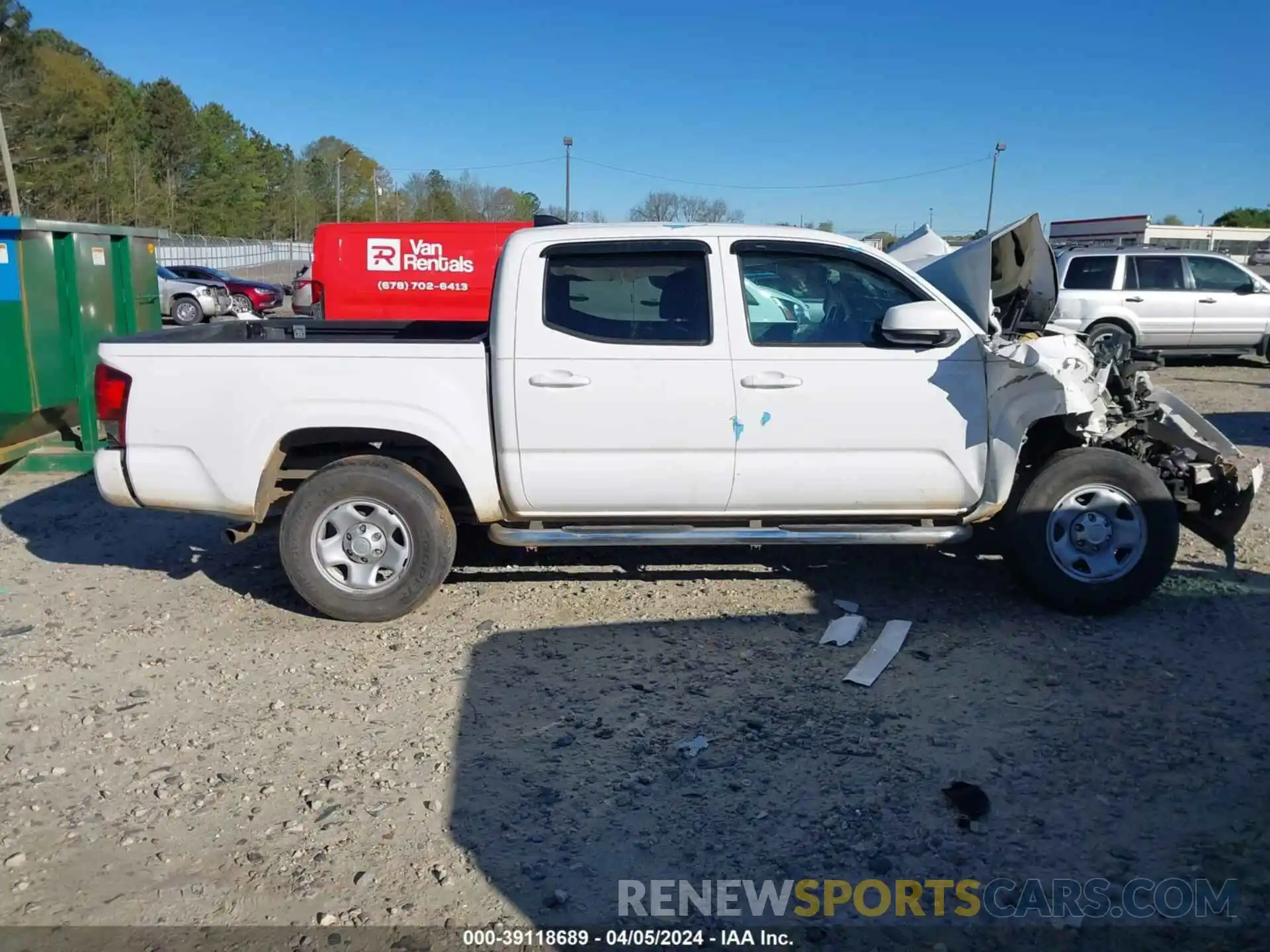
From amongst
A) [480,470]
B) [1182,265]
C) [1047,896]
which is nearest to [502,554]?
[480,470]

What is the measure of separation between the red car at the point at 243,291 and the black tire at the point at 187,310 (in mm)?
1902

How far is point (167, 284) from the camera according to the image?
24.5 m

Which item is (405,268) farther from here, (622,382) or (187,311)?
(187,311)

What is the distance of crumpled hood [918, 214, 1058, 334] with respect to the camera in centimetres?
527

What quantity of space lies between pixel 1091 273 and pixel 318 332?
492 inches

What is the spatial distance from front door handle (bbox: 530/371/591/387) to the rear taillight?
196 cm

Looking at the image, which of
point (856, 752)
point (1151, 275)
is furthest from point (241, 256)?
point (856, 752)

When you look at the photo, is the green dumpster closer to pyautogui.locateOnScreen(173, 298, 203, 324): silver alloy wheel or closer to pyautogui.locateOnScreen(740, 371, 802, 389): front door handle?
pyautogui.locateOnScreen(740, 371, 802, 389): front door handle

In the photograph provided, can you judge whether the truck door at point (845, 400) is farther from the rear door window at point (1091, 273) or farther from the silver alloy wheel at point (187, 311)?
the silver alloy wheel at point (187, 311)

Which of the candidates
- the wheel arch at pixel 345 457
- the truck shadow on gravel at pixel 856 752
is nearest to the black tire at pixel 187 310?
the wheel arch at pixel 345 457

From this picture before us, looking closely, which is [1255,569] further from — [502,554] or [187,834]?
[187,834]

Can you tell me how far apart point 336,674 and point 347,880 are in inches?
62.5

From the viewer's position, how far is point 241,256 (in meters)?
50.4

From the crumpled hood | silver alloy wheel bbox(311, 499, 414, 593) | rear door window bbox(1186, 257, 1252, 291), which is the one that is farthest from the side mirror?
rear door window bbox(1186, 257, 1252, 291)
